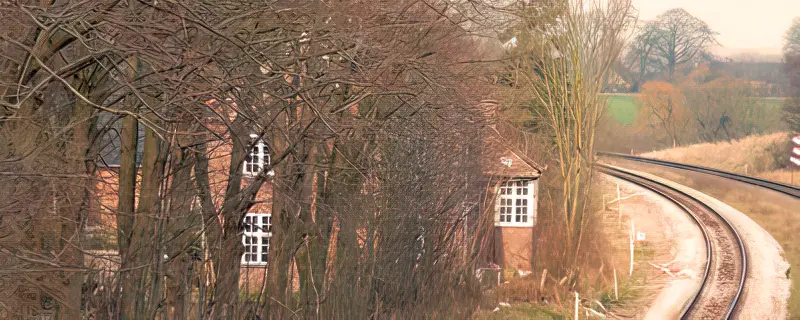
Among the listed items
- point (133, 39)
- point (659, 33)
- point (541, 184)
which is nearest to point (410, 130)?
point (133, 39)

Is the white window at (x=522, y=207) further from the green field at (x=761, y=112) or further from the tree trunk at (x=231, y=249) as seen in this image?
the green field at (x=761, y=112)

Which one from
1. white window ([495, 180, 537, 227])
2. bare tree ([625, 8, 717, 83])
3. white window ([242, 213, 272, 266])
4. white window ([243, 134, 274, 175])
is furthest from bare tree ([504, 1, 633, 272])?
bare tree ([625, 8, 717, 83])

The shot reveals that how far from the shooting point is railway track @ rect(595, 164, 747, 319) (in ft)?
73.3

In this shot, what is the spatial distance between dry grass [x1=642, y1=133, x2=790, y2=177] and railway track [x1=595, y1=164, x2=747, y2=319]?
31.1ft

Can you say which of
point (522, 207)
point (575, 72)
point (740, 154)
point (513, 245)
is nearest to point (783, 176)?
point (740, 154)

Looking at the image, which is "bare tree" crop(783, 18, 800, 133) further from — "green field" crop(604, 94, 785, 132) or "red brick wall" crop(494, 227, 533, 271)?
"red brick wall" crop(494, 227, 533, 271)

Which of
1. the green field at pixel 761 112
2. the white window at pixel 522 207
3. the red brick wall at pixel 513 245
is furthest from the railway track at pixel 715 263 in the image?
the green field at pixel 761 112

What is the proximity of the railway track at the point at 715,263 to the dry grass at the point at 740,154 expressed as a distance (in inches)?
373

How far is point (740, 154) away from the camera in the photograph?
53250 millimetres

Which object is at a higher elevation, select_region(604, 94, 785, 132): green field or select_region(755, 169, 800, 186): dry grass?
select_region(604, 94, 785, 132): green field

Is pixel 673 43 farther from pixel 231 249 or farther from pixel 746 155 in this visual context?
pixel 231 249

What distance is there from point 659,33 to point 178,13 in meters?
54.4

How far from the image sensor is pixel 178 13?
6676mm

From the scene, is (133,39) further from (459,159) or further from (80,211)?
(459,159)
